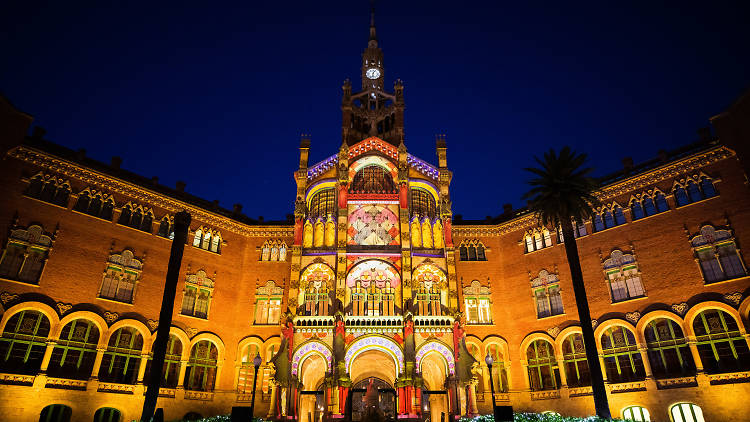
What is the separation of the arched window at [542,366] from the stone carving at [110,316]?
31.4 m

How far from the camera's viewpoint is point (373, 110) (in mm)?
51156

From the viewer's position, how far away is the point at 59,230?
31.0 meters

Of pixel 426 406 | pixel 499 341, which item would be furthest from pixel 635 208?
pixel 426 406

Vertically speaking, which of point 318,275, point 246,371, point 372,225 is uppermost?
point 372,225

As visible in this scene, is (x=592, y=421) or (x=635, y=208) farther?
(x=635, y=208)

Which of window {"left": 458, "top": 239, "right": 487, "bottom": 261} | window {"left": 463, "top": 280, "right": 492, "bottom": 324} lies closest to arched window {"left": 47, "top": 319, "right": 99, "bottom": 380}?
window {"left": 463, "top": 280, "right": 492, "bottom": 324}

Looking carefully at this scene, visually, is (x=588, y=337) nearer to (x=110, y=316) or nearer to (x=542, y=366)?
(x=542, y=366)

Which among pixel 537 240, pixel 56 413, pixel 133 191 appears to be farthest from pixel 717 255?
pixel 56 413

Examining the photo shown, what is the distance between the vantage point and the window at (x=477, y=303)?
39688 millimetres

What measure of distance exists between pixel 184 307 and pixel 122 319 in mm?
4726

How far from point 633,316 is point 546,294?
6883 mm

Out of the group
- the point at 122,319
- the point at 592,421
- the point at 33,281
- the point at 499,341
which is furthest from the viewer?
the point at 499,341

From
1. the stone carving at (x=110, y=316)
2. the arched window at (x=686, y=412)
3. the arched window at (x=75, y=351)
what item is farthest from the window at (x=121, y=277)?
the arched window at (x=686, y=412)

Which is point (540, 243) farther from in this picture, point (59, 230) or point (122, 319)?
point (59, 230)
